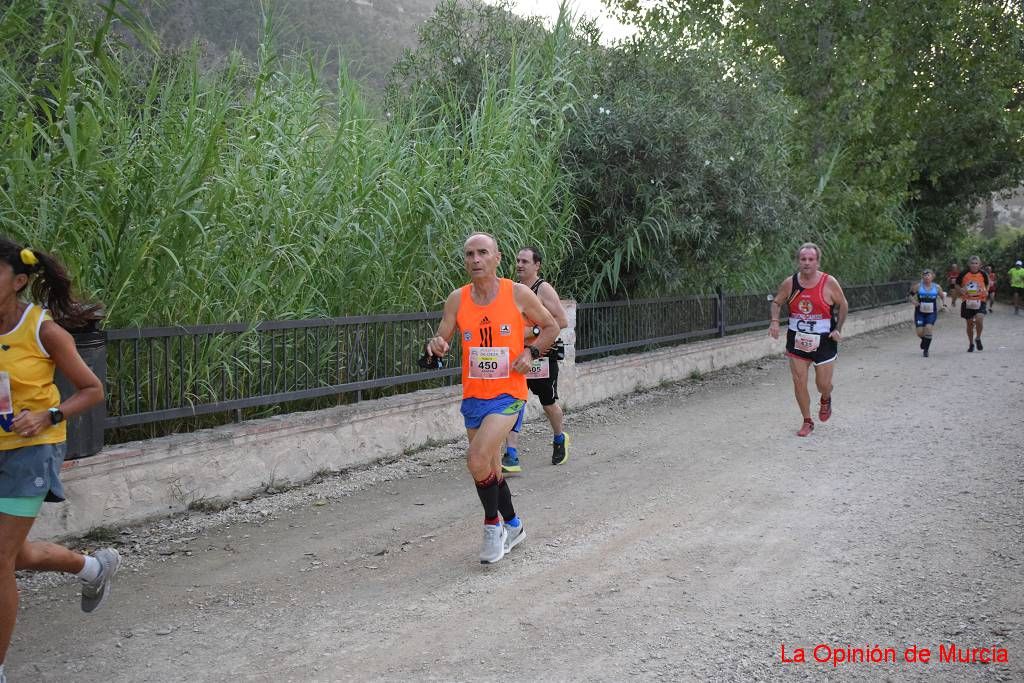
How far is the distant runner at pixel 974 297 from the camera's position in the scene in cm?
1766

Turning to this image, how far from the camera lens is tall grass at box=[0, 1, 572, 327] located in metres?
5.68

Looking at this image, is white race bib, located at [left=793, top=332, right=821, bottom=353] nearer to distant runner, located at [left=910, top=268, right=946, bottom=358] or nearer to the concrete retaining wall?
the concrete retaining wall

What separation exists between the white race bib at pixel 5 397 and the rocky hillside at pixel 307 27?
111 inches

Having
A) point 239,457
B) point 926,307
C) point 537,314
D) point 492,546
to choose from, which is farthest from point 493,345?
point 926,307

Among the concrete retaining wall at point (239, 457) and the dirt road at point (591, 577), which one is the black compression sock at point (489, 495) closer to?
the dirt road at point (591, 577)

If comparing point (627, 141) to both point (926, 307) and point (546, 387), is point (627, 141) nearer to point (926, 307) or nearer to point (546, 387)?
point (546, 387)

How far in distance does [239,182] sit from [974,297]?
15.5 m

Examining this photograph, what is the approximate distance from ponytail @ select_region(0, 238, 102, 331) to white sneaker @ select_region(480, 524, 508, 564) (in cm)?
242

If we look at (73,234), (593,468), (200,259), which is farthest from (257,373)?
(593,468)

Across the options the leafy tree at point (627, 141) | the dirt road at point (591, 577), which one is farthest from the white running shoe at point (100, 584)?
the leafy tree at point (627, 141)

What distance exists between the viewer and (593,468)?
790cm

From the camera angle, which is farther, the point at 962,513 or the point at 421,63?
the point at 421,63

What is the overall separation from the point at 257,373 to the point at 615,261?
19.4 feet

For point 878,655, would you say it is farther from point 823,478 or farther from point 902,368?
point 902,368
